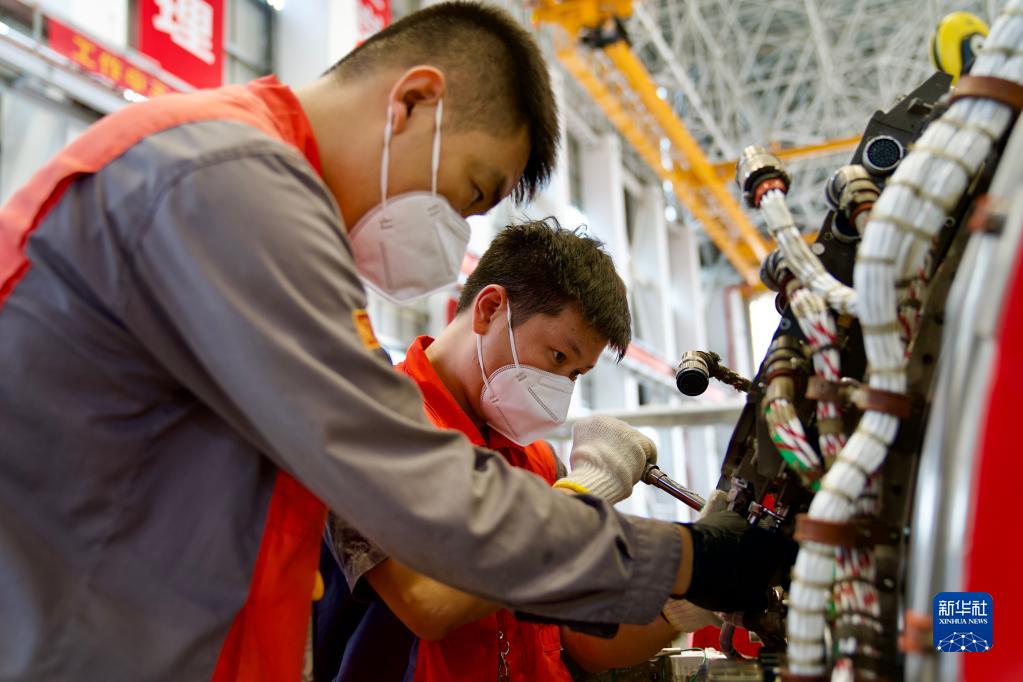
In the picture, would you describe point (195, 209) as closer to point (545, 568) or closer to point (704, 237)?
point (545, 568)

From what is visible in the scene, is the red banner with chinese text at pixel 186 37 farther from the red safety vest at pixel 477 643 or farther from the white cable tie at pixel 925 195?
the white cable tie at pixel 925 195

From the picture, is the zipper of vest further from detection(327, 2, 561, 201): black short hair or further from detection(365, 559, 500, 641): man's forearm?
detection(327, 2, 561, 201): black short hair

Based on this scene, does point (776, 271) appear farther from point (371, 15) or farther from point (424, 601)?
point (371, 15)

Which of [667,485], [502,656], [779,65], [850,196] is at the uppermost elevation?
[779,65]

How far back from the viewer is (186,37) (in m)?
4.77

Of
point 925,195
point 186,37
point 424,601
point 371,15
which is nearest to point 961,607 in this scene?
point 925,195

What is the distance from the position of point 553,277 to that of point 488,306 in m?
0.14

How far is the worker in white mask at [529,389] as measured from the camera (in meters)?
1.46

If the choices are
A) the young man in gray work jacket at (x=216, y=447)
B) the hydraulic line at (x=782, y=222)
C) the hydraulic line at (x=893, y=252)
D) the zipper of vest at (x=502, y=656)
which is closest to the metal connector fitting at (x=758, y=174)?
the hydraulic line at (x=782, y=222)

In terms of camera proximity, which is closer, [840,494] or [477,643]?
[840,494]

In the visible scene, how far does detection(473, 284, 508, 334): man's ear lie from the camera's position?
171 centimetres

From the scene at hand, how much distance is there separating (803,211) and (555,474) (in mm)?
11622

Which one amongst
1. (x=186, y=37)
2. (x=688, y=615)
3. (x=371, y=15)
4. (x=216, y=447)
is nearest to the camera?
(x=216, y=447)

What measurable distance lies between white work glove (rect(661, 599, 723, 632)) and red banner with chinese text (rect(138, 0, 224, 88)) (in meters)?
4.32
